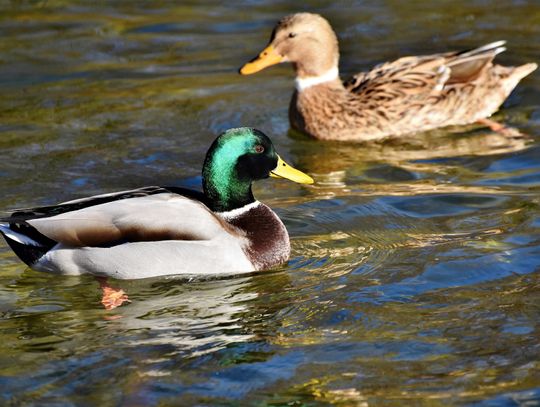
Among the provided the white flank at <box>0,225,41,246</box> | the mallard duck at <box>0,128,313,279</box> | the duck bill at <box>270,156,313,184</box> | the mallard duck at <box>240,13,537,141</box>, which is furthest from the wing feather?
the mallard duck at <box>240,13,537,141</box>

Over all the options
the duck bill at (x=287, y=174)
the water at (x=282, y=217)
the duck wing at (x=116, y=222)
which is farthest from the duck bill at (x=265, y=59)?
the duck wing at (x=116, y=222)

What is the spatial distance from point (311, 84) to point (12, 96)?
300 centimetres

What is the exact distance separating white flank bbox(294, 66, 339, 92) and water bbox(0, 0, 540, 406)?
0.39 m

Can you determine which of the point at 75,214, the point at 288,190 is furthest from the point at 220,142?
the point at 288,190

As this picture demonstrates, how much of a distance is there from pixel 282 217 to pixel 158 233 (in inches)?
56.3

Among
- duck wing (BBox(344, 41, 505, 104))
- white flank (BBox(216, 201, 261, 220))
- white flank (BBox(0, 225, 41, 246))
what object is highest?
duck wing (BBox(344, 41, 505, 104))

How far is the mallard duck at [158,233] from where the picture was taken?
24.9 ft

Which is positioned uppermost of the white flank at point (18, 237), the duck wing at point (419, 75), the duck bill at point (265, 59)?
the duck bill at point (265, 59)

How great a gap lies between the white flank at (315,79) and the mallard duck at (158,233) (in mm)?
3338

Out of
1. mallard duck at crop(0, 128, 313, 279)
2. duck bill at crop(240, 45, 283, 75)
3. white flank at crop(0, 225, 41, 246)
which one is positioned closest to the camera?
mallard duck at crop(0, 128, 313, 279)

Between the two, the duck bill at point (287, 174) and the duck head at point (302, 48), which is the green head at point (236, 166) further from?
the duck head at point (302, 48)

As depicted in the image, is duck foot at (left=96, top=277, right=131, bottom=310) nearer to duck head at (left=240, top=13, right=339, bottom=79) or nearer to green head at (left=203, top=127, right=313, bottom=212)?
green head at (left=203, top=127, right=313, bottom=212)

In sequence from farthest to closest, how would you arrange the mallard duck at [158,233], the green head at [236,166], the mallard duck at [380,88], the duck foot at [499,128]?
the mallard duck at [380,88], the duck foot at [499,128], the green head at [236,166], the mallard duck at [158,233]

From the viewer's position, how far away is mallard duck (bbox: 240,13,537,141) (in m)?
10.9
